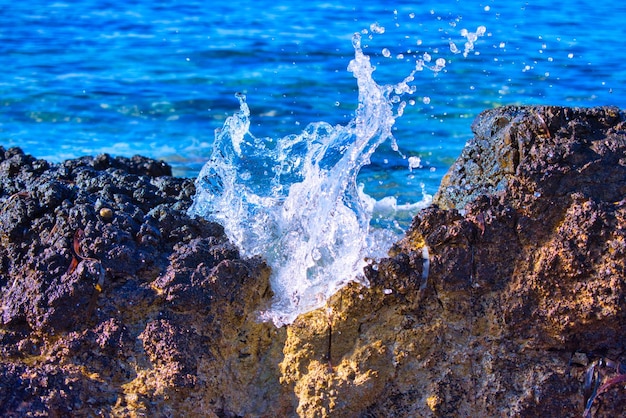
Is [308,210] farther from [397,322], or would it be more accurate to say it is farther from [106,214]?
[106,214]

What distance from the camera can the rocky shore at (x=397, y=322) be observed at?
8.45ft

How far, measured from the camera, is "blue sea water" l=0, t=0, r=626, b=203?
6.68m

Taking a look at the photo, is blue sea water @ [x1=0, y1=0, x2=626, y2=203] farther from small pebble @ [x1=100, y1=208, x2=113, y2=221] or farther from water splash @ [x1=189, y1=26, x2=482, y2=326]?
small pebble @ [x1=100, y1=208, x2=113, y2=221]

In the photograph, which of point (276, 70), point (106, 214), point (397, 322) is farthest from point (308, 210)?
point (276, 70)

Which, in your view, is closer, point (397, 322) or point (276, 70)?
point (397, 322)

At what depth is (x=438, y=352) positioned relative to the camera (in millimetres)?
2613

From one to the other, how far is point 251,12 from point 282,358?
27.9ft

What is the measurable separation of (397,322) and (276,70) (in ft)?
19.5

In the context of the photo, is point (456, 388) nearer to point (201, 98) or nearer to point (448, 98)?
point (448, 98)

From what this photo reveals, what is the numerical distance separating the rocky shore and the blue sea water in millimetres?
2687

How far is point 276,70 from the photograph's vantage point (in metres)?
8.26

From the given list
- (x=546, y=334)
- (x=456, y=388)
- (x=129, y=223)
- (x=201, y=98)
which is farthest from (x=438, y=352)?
(x=201, y=98)

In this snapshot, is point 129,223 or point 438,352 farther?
point 129,223

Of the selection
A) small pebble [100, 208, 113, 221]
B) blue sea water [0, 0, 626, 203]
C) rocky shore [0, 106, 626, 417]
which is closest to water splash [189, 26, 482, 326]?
rocky shore [0, 106, 626, 417]
